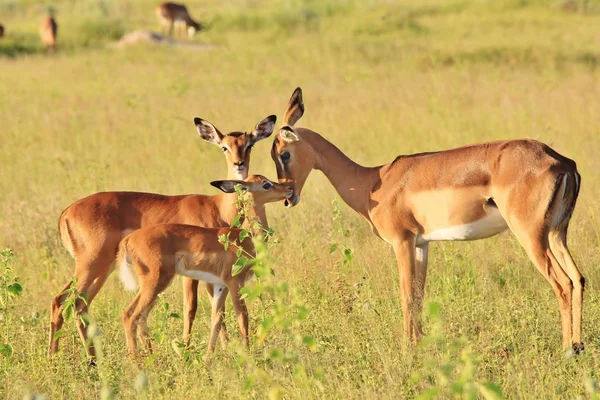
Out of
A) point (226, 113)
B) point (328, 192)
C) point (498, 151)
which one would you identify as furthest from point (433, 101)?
point (498, 151)

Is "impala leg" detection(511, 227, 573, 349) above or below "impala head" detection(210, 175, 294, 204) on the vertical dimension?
below

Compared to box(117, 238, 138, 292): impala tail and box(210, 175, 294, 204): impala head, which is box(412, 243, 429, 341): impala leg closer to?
box(210, 175, 294, 204): impala head

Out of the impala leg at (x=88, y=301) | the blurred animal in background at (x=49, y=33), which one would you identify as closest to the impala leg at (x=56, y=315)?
the impala leg at (x=88, y=301)

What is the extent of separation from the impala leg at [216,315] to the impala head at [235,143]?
1.00 m

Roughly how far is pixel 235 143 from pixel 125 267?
148cm

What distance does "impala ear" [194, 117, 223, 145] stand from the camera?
297 inches

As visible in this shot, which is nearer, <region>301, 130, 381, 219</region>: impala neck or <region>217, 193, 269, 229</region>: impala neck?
<region>217, 193, 269, 229</region>: impala neck

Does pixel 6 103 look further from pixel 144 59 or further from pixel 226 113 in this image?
pixel 144 59

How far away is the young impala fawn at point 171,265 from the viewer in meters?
6.16

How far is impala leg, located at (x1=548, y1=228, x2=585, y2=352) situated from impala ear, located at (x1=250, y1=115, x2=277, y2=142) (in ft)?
7.30

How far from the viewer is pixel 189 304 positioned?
6.77 m

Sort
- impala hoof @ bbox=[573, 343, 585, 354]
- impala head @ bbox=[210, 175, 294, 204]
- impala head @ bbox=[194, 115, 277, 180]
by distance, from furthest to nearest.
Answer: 1. impala head @ bbox=[194, 115, 277, 180]
2. impala head @ bbox=[210, 175, 294, 204]
3. impala hoof @ bbox=[573, 343, 585, 354]

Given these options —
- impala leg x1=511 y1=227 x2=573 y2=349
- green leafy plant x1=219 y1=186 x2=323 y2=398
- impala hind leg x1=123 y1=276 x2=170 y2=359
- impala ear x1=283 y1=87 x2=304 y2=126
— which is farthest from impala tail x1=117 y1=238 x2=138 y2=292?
impala leg x1=511 y1=227 x2=573 y2=349

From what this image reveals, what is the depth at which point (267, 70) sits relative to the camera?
66.0ft
